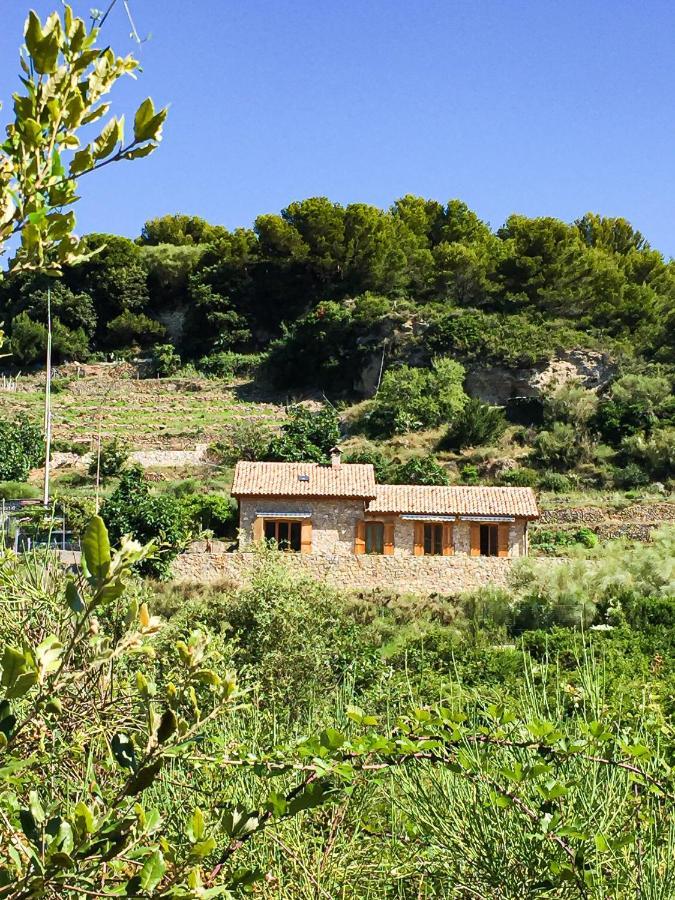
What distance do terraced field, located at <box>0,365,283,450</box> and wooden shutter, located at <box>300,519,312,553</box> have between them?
13.2m

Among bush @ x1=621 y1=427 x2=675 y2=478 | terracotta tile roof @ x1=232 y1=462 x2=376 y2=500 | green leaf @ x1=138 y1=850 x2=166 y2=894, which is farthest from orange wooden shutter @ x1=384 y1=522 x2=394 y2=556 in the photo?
green leaf @ x1=138 y1=850 x2=166 y2=894

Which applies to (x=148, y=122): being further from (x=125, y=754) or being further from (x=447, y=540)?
(x=447, y=540)

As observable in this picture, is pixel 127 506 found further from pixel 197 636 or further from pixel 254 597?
pixel 197 636

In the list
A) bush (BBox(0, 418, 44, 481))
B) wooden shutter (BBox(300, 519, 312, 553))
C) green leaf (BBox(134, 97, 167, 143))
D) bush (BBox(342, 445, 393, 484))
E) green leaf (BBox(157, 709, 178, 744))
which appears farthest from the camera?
bush (BBox(0, 418, 44, 481))

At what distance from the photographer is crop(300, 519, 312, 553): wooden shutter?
22906 millimetres

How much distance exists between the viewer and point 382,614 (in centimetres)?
2033

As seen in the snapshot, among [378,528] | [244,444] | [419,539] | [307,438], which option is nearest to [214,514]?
[378,528]

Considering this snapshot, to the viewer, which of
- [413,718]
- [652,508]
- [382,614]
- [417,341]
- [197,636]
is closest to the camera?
[197,636]

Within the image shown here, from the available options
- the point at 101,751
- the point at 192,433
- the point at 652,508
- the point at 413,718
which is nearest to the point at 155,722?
the point at 413,718

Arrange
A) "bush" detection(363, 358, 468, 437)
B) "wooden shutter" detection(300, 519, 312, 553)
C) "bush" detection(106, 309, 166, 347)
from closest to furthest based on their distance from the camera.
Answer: "wooden shutter" detection(300, 519, 312, 553) < "bush" detection(363, 358, 468, 437) < "bush" detection(106, 309, 166, 347)

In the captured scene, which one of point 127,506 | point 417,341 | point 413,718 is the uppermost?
point 417,341

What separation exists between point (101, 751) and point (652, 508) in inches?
1045

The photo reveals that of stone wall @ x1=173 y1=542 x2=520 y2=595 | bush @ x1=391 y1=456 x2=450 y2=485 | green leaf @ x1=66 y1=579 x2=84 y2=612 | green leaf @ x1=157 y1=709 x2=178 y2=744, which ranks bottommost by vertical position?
stone wall @ x1=173 y1=542 x2=520 y2=595

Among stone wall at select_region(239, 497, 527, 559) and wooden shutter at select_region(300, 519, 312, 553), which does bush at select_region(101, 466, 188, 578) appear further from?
wooden shutter at select_region(300, 519, 312, 553)
